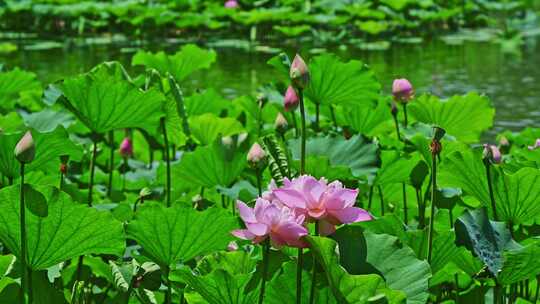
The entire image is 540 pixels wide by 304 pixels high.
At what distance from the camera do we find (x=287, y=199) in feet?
3.10

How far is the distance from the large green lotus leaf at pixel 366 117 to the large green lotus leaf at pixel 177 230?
2.85 feet

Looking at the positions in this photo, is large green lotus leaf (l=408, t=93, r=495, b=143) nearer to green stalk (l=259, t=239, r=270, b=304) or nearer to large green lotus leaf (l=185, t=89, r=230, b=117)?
large green lotus leaf (l=185, t=89, r=230, b=117)

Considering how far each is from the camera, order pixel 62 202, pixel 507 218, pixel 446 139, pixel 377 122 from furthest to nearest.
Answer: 1. pixel 377 122
2. pixel 446 139
3. pixel 507 218
4. pixel 62 202

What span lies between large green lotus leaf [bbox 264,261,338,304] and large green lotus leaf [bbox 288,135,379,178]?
1.66ft

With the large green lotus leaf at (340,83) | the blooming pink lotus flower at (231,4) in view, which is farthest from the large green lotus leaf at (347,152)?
the blooming pink lotus flower at (231,4)

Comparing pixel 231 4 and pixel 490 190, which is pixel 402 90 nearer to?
pixel 490 190

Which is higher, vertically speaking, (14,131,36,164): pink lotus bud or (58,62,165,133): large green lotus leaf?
(14,131,36,164): pink lotus bud

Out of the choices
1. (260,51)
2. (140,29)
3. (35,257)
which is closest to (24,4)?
(140,29)

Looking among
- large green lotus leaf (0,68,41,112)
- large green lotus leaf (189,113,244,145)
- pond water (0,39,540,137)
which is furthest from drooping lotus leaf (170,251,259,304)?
pond water (0,39,540,137)

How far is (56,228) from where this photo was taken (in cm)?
107

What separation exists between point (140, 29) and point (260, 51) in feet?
4.69

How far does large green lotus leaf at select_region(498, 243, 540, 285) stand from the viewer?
104 centimetres

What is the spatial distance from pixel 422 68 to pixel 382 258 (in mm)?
4638

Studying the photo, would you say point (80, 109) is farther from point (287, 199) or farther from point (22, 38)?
point (22, 38)
